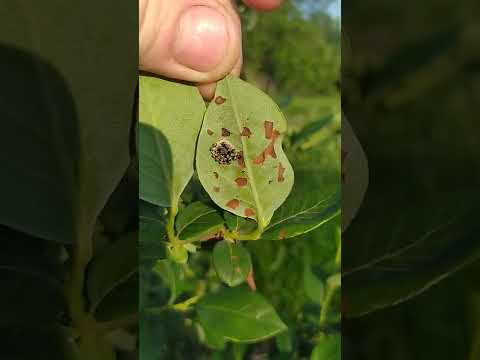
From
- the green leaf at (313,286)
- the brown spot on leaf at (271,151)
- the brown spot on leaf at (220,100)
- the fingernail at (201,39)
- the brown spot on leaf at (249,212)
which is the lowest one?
the green leaf at (313,286)

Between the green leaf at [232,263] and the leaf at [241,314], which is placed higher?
the green leaf at [232,263]

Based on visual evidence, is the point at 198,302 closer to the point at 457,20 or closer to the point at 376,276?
the point at 376,276

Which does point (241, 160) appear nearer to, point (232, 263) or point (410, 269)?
point (232, 263)

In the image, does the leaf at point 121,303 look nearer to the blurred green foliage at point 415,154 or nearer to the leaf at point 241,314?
the leaf at point 241,314

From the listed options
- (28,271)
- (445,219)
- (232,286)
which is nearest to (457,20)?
(445,219)

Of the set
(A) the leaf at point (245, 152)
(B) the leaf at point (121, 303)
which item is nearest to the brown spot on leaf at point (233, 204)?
(A) the leaf at point (245, 152)

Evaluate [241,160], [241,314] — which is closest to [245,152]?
[241,160]

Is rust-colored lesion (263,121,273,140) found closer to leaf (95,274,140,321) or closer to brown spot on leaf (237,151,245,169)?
brown spot on leaf (237,151,245,169)
